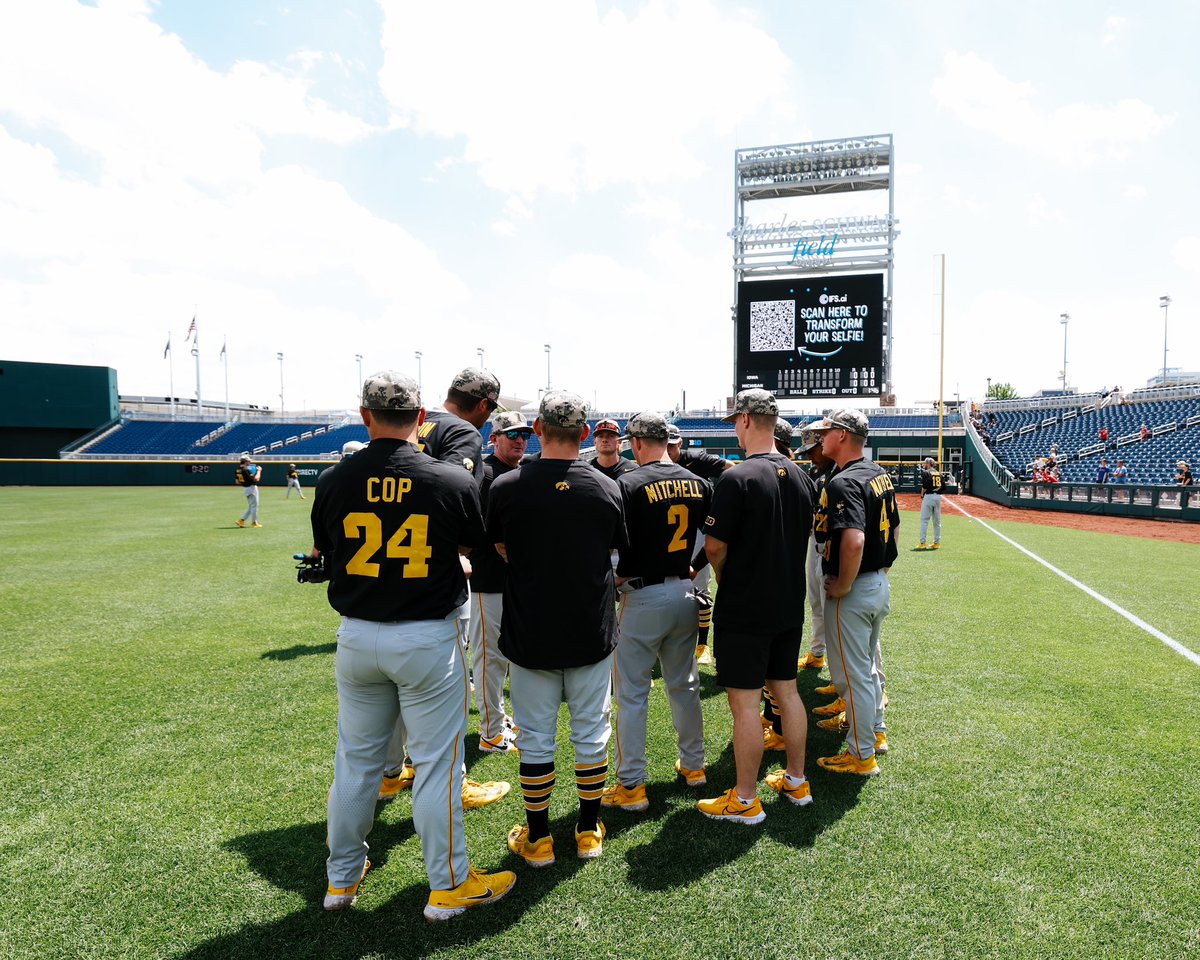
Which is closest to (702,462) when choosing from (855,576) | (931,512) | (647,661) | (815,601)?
(815,601)

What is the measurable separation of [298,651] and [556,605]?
4.49 metres

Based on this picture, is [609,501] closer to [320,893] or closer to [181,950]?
[320,893]

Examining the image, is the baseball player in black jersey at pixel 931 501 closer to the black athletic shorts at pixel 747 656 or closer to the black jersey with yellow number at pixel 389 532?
the black athletic shorts at pixel 747 656

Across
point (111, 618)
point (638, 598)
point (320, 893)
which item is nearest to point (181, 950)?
point (320, 893)

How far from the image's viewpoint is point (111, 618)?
755cm

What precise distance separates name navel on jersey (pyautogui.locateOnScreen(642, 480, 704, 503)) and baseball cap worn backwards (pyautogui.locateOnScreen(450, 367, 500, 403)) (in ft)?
3.80

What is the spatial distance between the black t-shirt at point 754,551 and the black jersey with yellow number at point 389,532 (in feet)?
4.75

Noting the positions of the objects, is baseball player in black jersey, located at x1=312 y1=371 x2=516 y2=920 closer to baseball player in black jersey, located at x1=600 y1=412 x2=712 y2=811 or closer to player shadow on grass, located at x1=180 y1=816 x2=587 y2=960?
player shadow on grass, located at x1=180 y1=816 x2=587 y2=960

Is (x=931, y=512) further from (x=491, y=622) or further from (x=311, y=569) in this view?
(x=311, y=569)

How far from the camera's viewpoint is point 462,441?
11.9 ft

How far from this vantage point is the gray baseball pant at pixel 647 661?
3564 millimetres

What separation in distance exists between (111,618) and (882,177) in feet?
115

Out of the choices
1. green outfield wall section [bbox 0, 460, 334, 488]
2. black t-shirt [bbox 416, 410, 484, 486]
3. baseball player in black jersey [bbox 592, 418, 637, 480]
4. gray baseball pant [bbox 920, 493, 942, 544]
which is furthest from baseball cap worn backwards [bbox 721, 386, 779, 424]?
green outfield wall section [bbox 0, 460, 334, 488]

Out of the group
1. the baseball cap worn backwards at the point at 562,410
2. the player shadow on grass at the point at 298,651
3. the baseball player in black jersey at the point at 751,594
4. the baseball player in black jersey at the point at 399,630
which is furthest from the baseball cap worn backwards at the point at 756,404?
the player shadow on grass at the point at 298,651
